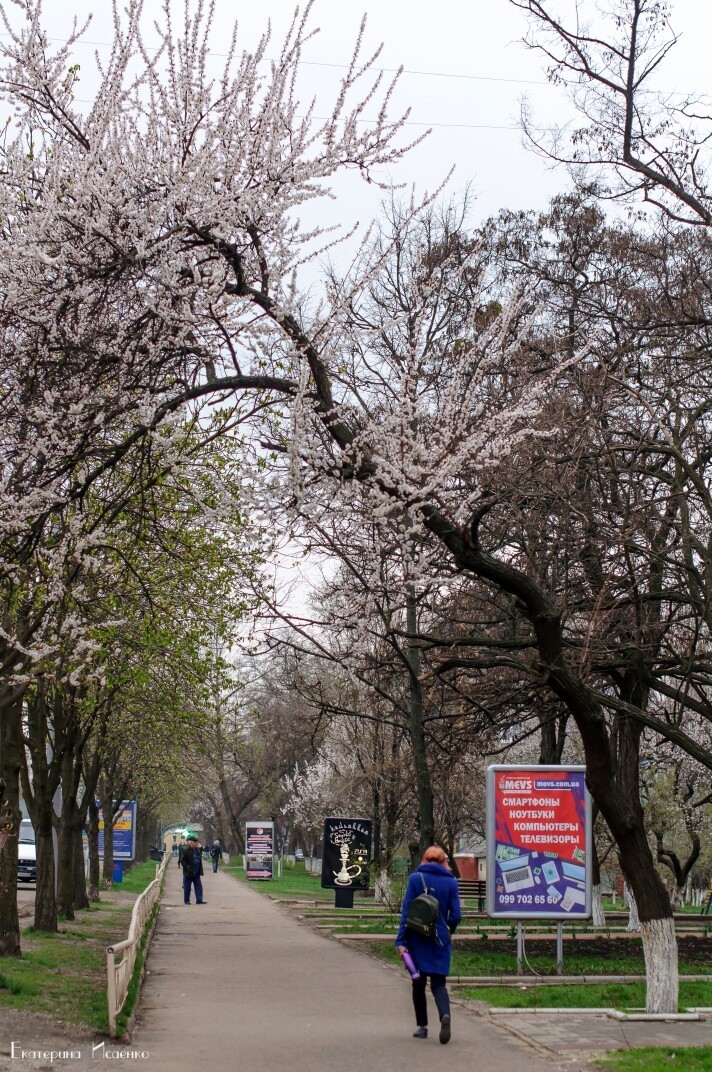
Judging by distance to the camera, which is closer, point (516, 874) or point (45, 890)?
point (516, 874)

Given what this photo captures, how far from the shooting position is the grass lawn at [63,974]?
451 inches

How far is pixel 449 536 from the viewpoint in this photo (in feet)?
30.8

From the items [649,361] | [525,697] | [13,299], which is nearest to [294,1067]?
[13,299]

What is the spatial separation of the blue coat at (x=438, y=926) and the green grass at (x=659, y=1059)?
1579mm

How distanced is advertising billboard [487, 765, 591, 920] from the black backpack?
235 inches

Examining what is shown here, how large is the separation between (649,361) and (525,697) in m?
5.09

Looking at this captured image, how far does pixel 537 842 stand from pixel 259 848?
140ft

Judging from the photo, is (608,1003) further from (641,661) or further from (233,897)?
(233,897)

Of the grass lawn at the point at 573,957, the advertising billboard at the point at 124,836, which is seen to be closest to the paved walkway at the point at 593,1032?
the grass lawn at the point at 573,957

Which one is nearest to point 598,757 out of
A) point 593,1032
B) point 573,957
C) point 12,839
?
point 593,1032

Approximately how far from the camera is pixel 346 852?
2984 cm

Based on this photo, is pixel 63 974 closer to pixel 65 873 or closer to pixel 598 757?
pixel 598 757

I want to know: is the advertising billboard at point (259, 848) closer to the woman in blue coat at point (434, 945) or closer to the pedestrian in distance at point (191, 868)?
the pedestrian in distance at point (191, 868)

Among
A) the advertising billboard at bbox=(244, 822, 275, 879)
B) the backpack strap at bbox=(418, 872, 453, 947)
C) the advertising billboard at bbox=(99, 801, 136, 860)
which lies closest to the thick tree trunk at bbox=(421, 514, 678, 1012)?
the backpack strap at bbox=(418, 872, 453, 947)
